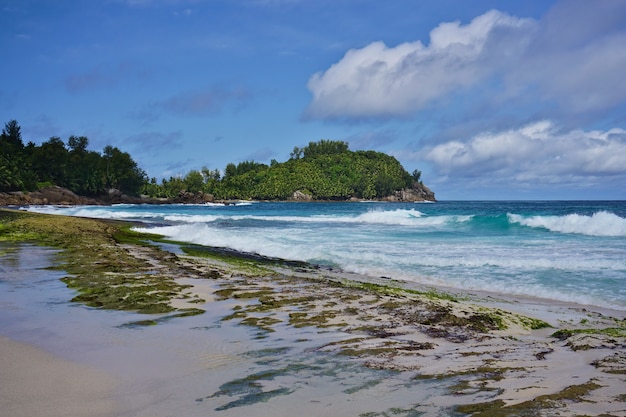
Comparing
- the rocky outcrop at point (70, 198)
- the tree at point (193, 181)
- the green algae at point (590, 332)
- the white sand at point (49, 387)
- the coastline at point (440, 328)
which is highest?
the tree at point (193, 181)

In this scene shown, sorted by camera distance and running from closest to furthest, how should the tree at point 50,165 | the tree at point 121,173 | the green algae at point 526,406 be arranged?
the green algae at point 526,406, the tree at point 50,165, the tree at point 121,173

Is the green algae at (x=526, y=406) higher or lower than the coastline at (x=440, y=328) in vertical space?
higher

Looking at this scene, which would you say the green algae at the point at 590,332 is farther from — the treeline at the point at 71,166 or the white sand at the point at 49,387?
the treeline at the point at 71,166

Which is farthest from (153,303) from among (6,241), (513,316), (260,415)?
(6,241)

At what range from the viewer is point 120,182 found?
419 ft

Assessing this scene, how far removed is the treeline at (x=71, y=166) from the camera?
357ft

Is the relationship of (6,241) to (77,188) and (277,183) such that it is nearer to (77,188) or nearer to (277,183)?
(77,188)

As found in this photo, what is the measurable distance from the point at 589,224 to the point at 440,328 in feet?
96.6

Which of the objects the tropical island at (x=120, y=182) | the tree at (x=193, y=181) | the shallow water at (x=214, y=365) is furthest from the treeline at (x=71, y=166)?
the shallow water at (x=214, y=365)

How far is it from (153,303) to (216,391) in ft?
14.3

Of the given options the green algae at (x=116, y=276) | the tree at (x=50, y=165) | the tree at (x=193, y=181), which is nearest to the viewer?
the green algae at (x=116, y=276)

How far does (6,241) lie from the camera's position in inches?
715

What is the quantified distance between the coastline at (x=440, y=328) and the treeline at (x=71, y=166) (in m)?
105

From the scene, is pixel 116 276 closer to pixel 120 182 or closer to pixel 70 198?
pixel 70 198
